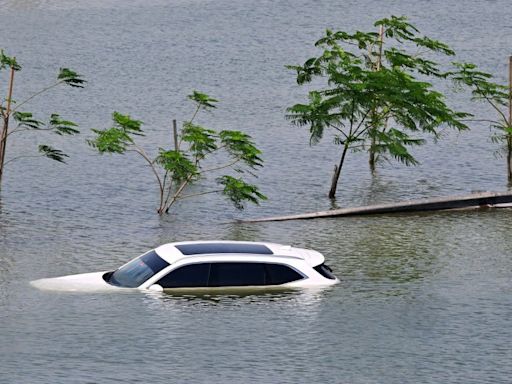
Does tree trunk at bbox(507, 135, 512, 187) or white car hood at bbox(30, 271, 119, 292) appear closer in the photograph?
white car hood at bbox(30, 271, 119, 292)

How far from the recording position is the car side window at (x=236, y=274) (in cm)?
2794

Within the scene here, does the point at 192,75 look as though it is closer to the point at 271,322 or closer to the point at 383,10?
the point at 383,10

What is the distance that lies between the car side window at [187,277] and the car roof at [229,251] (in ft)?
0.73

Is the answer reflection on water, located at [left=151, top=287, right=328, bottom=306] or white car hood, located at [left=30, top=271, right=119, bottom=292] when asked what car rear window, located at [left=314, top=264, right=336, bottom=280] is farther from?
white car hood, located at [left=30, top=271, right=119, bottom=292]

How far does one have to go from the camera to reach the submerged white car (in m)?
27.9

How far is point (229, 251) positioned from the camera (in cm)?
2798

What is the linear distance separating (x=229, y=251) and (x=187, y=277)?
38.3 inches

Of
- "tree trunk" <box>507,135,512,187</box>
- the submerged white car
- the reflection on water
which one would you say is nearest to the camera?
the submerged white car

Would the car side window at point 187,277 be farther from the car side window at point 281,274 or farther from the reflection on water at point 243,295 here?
the car side window at point 281,274

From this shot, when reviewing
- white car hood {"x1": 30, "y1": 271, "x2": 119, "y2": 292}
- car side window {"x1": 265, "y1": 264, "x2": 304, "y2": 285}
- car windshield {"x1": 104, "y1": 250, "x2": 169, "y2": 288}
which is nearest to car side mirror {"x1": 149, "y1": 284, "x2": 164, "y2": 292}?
car windshield {"x1": 104, "y1": 250, "x2": 169, "y2": 288}

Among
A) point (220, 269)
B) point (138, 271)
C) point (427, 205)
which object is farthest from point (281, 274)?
point (427, 205)

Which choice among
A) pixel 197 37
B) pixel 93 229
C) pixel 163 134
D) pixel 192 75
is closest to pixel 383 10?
pixel 197 37

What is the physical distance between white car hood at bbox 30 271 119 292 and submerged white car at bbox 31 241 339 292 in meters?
0.02

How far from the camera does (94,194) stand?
43844 millimetres
